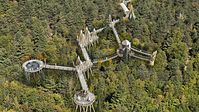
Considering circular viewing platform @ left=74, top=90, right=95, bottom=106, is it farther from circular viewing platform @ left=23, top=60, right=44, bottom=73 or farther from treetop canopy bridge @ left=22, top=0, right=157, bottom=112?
circular viewing platform @ left=23, top=60, right=44, bottom=73

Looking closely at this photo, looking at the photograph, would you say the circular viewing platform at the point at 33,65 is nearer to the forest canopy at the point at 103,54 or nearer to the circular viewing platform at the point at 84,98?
the forest canopy at the point at 103,54

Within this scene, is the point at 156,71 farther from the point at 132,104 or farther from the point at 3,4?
the point at 3,4

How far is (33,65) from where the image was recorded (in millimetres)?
42656

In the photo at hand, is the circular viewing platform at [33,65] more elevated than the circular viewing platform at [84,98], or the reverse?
the circular viewing platform at [33,65]

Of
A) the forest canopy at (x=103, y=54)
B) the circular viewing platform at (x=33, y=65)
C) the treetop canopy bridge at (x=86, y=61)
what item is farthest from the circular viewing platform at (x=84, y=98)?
the circular viewing platform at (x=33, y=65)

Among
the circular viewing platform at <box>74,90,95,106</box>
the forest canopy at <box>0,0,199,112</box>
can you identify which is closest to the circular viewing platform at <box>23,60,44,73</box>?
the forest canopy at <box>0,0,199,112</box>

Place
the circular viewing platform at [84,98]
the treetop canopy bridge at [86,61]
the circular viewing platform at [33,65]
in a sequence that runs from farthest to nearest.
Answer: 1. the circular viewing platform at [33,65]
2. the treetop canopy bridge at [86,61]
3. the circular viewing platform at [84,98]

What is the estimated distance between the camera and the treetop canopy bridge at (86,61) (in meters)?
40.8

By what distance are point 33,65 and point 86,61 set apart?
6.05m

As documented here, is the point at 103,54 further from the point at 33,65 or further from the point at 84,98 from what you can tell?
the point at 33,65

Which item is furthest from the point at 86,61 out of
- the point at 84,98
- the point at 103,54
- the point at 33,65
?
the point at 33,65

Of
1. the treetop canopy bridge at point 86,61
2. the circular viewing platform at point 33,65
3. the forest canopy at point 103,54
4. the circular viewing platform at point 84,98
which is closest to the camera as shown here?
the forest canopy at point 103,54

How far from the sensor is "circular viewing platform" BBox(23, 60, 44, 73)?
1644 inches

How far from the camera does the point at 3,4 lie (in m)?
47.0
